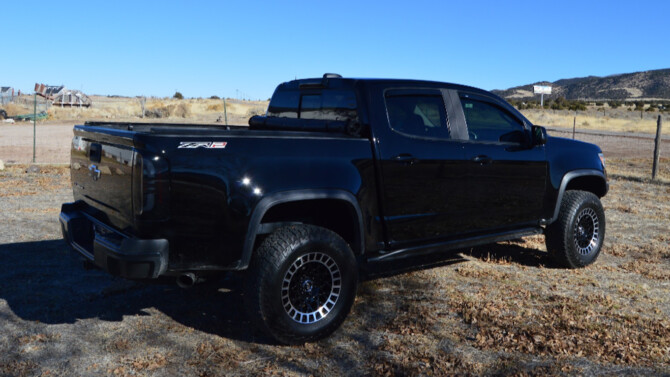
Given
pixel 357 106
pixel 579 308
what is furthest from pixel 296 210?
pixel 579 308

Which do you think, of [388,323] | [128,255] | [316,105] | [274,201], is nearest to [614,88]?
[316,105]

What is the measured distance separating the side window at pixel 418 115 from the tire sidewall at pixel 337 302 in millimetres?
1187

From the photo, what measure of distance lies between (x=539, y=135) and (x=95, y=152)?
3.94m

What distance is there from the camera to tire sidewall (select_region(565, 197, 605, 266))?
6.26 metres

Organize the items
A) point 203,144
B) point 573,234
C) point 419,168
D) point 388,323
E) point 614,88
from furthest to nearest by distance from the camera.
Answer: point 614,88 < point 573,234 < point 419,168 < point 388,323 < point 203,144

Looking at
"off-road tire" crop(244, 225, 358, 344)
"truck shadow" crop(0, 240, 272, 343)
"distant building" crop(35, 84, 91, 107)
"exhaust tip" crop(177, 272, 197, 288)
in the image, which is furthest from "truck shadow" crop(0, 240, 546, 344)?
"distant building" crop(35, 84, 91, 107)

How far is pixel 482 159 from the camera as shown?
5.37 m

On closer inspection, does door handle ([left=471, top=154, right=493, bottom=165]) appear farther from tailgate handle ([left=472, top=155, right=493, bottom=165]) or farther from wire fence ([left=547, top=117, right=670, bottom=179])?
wire fence ([left=547, top=117, right=670, bottom=179])

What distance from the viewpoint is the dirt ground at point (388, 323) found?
3.92 m

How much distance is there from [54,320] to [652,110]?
80.9 m

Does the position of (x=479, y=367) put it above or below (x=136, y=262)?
below

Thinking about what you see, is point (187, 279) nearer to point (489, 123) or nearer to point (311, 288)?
point (311, 288)

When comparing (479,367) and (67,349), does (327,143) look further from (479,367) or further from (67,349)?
(67,349)

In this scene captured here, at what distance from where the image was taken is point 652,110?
7356cm
